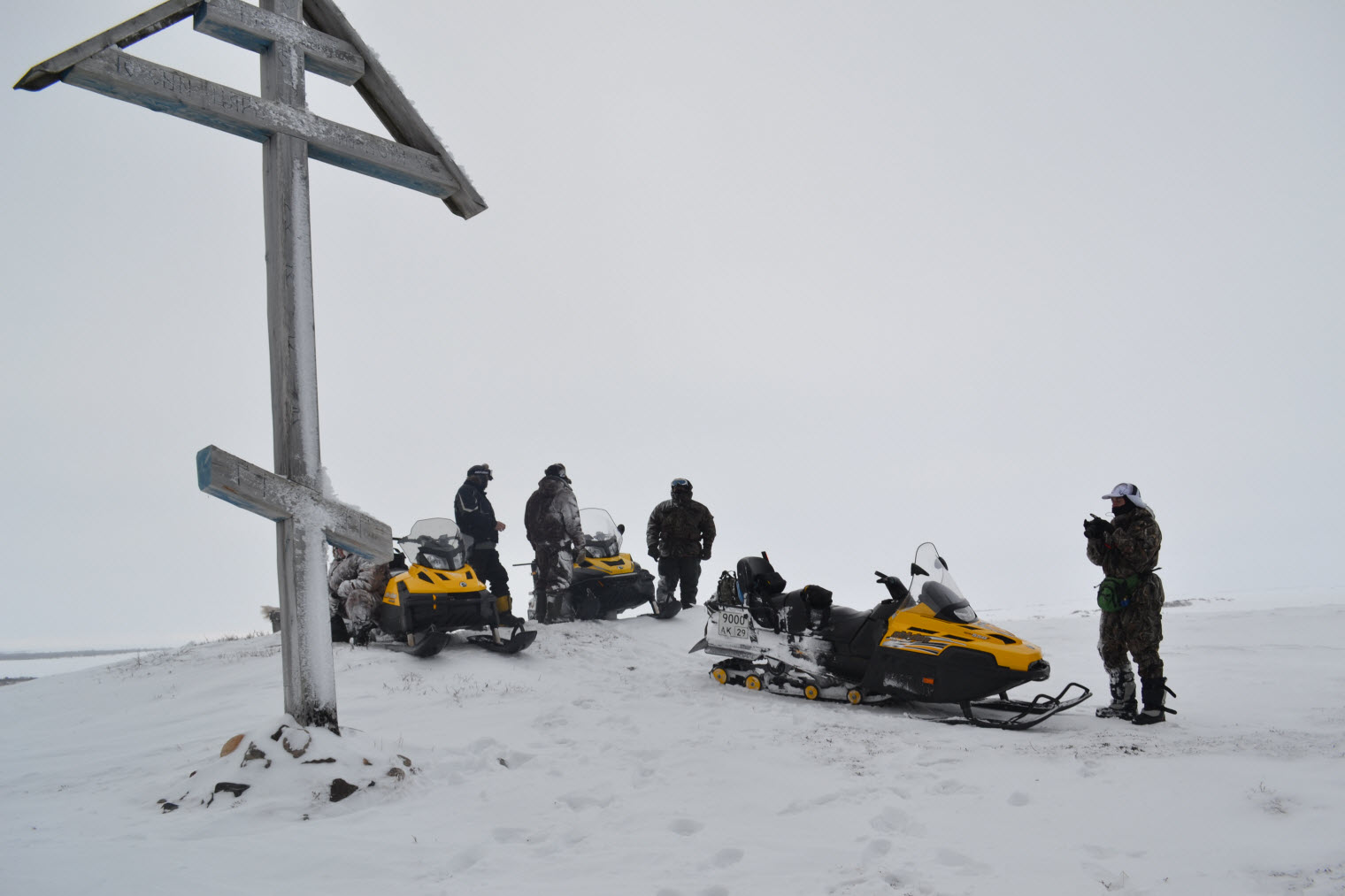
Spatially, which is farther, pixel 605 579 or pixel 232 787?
pixel 605 579

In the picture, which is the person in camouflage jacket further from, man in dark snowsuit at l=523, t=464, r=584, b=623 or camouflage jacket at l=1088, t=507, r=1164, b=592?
camouflage jacket at l=1088, t=507, r=1164, b=592

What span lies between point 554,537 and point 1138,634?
708 cm

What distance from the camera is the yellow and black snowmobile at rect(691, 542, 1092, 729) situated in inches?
256

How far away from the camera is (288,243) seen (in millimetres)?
5078

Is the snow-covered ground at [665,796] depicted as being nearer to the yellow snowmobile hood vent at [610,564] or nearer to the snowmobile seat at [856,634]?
the snowmobile seat at [856,634]

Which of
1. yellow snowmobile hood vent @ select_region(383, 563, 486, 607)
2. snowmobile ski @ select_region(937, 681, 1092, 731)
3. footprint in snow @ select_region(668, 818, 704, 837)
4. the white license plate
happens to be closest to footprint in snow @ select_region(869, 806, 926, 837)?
footprint in snow @ select_region(668, 818, 704, 837)

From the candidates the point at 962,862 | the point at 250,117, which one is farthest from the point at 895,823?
the point at 250,117

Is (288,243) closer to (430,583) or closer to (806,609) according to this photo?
(430,583)

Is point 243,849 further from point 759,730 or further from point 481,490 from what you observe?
point 481,490

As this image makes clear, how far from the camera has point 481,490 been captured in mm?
11203

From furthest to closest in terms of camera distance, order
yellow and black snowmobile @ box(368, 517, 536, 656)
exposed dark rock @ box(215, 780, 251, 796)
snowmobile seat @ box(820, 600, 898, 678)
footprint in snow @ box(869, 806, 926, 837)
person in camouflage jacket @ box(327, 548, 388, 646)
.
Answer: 1. person in camouflage jacket @ box(327, 548, 388, 646)
2. yellow and black snowmobile @ box(368, 517, 536, 656)
3. snowmobile seat @ box(820, 600, 898, 678)
4. exposed dark rock @ box(215, 780, 251, 796)
5. footprint in snow @ box(869, 806, 926, 837)

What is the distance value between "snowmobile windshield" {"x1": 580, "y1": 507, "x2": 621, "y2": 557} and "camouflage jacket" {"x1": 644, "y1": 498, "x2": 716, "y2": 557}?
0.50 meters

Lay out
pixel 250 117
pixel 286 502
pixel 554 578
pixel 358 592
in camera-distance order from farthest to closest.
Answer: pixel 554 578, pixel 358 592, pixel 250 117, pixel 286 502

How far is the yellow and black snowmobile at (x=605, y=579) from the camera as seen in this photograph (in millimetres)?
11945
